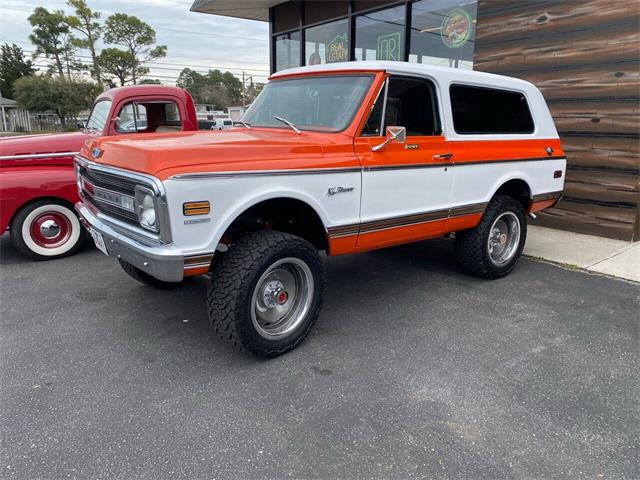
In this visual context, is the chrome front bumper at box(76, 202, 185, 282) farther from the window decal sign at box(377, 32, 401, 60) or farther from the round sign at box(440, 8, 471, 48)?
the window decal sign at box(377, 32, 401, 60)

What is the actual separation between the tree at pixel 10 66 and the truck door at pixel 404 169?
6622 centimetres

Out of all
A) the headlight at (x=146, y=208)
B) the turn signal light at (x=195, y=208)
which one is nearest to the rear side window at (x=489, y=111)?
the turn signal light at (x=195, y=208)

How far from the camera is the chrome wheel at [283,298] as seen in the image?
3227 mm

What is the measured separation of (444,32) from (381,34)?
5.16 feet

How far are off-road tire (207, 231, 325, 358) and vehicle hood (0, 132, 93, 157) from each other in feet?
12.6

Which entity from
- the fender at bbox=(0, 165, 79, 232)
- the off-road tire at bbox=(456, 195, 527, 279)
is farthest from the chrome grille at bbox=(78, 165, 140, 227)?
the off-road tire at bbox=(456, 195, 527, 279)

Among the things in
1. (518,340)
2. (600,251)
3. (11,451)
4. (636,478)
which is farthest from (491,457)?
(600,251)

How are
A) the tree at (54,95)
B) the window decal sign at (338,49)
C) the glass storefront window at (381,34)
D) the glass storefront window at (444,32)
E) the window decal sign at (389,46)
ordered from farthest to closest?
1. the tree at (54,95)
2. the window decal sign at (338,49)
3. the window decal sign at (389,46)
4. the glass storefront window at (381,34)
5. the glass storefront window at (444,32)

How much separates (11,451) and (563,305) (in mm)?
4202

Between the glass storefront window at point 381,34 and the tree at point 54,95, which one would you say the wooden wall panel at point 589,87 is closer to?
the glass storefront window at point 381,34

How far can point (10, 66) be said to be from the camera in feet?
188

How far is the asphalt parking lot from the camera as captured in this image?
7.56ft

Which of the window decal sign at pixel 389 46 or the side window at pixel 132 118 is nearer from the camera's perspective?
the side window at pixel 132 118

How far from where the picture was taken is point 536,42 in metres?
6.87
